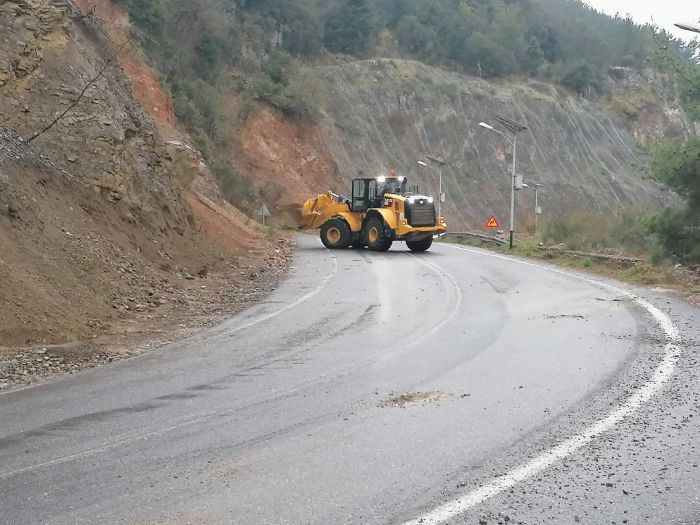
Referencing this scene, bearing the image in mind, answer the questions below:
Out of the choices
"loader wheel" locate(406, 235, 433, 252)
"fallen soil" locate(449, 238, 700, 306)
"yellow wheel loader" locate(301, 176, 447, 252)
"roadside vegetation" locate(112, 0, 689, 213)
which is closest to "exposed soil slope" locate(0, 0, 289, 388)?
"yellow wheel loader" locate(301, 176, 447, 252)

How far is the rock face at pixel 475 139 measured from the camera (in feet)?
226

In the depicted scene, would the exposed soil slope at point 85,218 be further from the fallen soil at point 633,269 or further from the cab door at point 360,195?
the fallen soil at point 633,269

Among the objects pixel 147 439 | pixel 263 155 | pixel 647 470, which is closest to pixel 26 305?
pixel 147 439

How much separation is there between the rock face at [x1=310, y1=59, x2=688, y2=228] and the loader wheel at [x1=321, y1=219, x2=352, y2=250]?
1270 inches

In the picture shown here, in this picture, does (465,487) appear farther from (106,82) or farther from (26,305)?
(106,82)

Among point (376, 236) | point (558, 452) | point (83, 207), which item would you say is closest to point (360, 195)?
point (376, 236)

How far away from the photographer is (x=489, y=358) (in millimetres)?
8812

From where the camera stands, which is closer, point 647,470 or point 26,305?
point 647,470

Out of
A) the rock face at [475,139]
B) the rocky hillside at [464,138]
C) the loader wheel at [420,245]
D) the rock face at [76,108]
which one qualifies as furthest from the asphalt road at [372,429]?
the rock face at [475,139]

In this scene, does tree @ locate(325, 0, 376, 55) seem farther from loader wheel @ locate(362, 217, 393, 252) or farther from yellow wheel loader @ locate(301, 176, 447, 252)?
loader wheel @ locate(362, 217, 393, 252)

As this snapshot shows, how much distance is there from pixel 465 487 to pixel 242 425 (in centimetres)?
218

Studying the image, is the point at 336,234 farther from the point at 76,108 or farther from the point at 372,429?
the point at 372,429

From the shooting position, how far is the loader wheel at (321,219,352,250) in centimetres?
2906

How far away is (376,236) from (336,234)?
2189 millimetres
